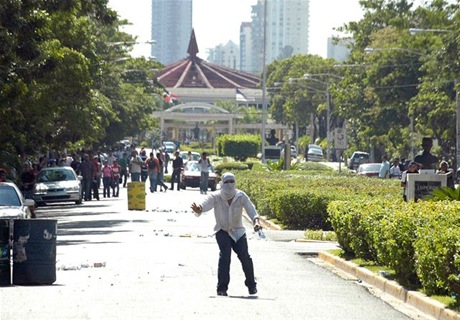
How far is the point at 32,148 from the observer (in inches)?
1885

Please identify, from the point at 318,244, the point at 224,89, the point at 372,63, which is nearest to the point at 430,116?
the point at 372,63

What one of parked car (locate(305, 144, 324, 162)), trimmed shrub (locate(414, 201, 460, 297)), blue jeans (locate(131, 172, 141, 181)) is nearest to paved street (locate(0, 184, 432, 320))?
trimmed shrub (locate(414, 201, 460, 297))

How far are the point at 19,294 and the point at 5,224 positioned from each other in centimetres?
187

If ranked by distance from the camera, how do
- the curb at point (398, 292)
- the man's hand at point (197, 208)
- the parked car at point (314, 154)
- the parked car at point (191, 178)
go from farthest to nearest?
the parked car at point (314, 154)
the parked car at point (191, 178)
the man's hand at point (197, 208)
the curb at point (398, 292)

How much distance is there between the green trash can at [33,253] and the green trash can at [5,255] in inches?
4.2

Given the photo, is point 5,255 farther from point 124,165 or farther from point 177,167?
point 124,165

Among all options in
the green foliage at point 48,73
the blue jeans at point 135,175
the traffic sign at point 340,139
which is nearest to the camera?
the green foliage at point 48,73

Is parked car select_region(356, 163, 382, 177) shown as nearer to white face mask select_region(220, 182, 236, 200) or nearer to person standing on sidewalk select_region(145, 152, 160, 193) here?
person standing on sidewalk select_region(145, 152, 160, 193)

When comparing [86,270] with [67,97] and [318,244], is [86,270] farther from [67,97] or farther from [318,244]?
[67,97]

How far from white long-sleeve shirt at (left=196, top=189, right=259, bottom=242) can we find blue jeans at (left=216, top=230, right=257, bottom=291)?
0.24ft

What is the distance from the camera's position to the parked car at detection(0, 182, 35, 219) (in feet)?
83.2

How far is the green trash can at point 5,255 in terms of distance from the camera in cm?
1783

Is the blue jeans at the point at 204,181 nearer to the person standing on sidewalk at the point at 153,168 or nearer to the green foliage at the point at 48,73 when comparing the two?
the person standing on sidewalk at the point at 153,168

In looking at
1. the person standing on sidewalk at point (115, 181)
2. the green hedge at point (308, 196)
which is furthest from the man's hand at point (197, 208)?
the person standing on sidewalk at point (115, 181)
